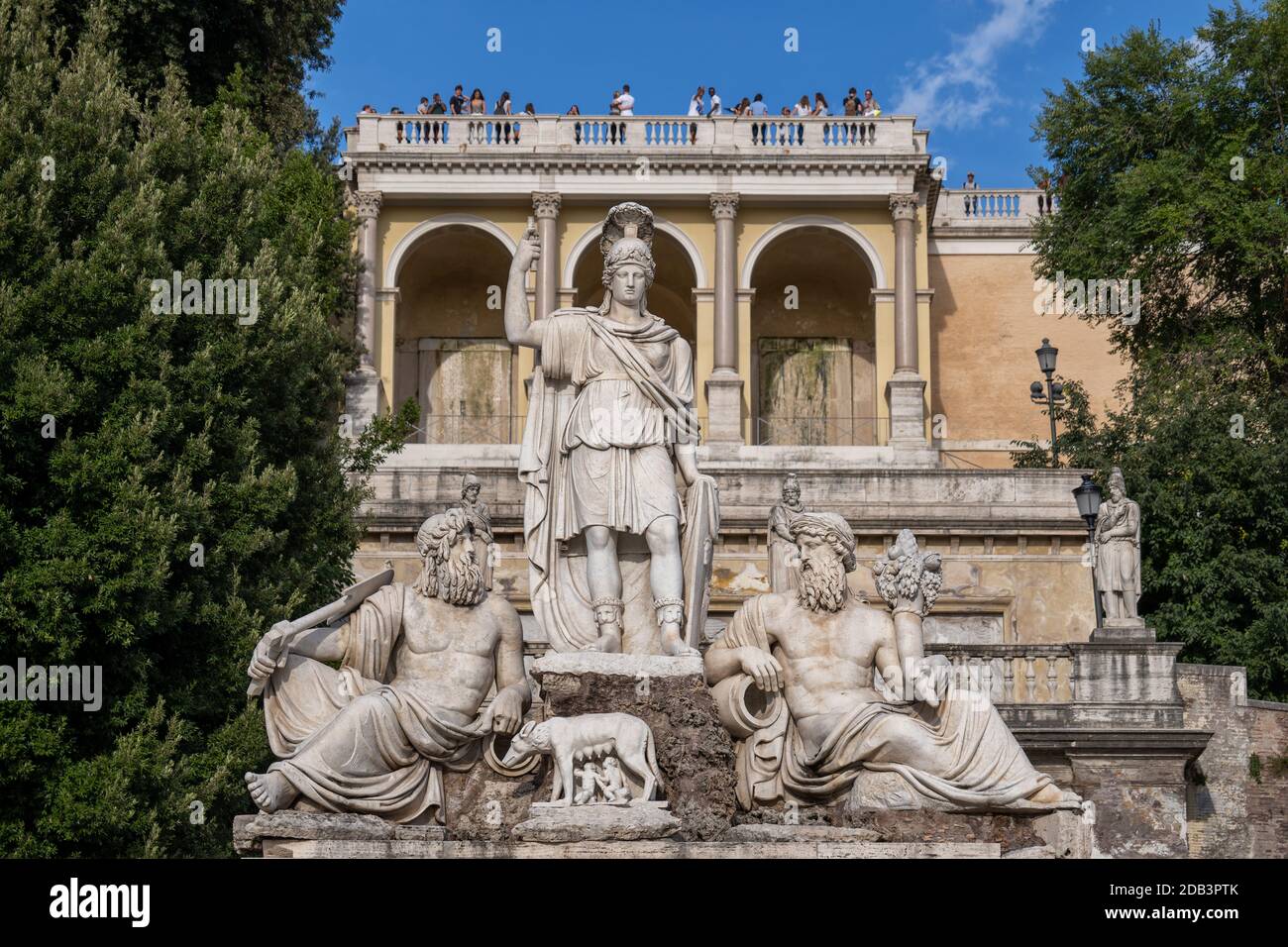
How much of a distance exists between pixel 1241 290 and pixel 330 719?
27.6 m

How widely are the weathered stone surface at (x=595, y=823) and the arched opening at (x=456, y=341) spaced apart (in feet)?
126

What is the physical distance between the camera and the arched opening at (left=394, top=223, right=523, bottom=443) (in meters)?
47.8

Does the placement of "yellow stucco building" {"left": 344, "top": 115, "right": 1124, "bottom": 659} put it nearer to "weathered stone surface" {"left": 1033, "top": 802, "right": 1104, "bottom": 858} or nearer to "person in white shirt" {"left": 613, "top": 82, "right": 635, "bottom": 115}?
"person in white shirt" {"left": 613, "top": 82, "right": 635, "bottom": 115}

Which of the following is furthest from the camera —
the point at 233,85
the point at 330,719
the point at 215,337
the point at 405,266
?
the point at 405,266

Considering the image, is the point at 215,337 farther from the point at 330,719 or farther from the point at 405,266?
the point at 405,266

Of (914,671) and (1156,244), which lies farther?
(1156,244)

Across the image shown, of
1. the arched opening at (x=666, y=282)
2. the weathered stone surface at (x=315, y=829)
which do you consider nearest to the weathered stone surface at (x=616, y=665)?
the weathered stone surface at (x=315, y=829)

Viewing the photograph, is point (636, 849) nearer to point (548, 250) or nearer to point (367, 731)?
point (367, 731)

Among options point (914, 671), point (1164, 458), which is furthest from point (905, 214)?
point (914, 671)

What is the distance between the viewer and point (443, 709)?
A: 9.57 metres

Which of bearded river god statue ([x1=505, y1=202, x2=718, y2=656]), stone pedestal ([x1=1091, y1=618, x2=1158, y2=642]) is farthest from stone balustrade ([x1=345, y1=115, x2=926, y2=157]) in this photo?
bearded river god statue ([x1=505, y1=202, x2=718, y2=656])

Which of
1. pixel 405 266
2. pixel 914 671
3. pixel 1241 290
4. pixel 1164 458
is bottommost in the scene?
pixel 914 671

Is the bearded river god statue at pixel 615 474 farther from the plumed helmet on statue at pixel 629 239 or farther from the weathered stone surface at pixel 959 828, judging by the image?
the weathered stone surface at pixel 959 828

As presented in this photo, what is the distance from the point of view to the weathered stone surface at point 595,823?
863 centimetres
